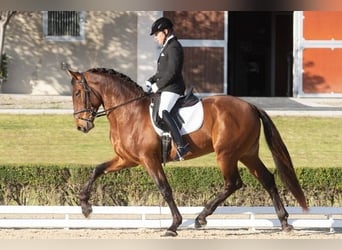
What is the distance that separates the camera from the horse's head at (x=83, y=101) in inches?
252

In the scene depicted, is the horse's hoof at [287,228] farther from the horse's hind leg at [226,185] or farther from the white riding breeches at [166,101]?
the white riding breeches at [166,101]

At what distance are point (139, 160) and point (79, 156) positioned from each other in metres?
6.09

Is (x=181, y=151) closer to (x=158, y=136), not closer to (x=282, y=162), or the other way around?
(x=158, y=136)

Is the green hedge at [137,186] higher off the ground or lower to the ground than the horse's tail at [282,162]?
lower

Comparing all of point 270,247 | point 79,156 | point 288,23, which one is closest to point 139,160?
point 270,247

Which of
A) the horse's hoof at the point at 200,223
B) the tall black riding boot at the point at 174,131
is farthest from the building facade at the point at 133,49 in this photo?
the tall black riding boot at the point at 174,131

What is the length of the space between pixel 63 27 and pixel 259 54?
6.74 m

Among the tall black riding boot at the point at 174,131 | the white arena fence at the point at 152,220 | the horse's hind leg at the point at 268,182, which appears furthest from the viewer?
the white arena fence at the point at 152,220

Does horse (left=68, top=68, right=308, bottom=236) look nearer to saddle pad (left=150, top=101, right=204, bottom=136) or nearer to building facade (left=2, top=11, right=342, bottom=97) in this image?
saddle pad (left=150, top=101, right=204, bottom=136)

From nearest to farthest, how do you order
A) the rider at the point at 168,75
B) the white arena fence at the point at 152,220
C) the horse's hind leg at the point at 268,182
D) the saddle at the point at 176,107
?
the rider at the point at 168,75 → the saddle at the point at 176,107 → the horse's hind leg at the point at 268,182 → the white arena fence at the point at 152,220

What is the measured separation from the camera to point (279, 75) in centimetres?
2202

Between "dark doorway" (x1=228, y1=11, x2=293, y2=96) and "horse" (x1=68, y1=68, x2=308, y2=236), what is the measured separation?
605 inches

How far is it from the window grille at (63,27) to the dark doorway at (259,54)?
4905mm

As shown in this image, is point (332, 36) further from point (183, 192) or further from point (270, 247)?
point (270, 247)
